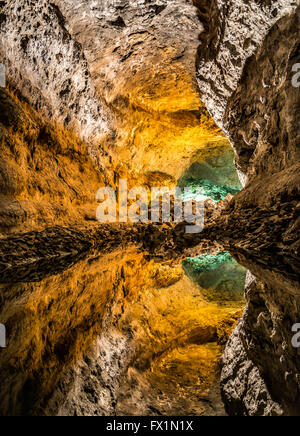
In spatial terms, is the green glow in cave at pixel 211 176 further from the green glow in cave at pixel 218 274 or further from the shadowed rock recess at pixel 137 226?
the green glow in cave at pixel 218 274

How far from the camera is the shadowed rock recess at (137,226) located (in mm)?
1694

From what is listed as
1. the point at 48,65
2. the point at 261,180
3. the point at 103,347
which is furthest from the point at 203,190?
the point at 103,347

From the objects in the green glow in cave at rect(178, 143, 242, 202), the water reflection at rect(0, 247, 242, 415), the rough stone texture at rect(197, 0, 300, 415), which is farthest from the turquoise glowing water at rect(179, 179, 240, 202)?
the water reflection at rect(0, 247, 242, 415)

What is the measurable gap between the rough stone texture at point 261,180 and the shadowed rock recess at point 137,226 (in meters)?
0.02

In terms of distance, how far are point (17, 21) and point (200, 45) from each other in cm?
289

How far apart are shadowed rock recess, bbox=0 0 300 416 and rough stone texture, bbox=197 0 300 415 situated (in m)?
0.02

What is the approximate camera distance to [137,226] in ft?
20.3

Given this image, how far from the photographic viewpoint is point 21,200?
3479 mm

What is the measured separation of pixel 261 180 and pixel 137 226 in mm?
3127

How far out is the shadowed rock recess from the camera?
1.69m

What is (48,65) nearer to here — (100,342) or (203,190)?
(100,342)

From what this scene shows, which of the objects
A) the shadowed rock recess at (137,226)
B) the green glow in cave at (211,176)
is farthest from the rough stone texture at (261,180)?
the green glow in cave at (211,176)

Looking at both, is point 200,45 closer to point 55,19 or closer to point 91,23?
point 91,23

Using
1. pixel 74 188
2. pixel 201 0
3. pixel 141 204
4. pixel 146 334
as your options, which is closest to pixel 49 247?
pixel 146 334
